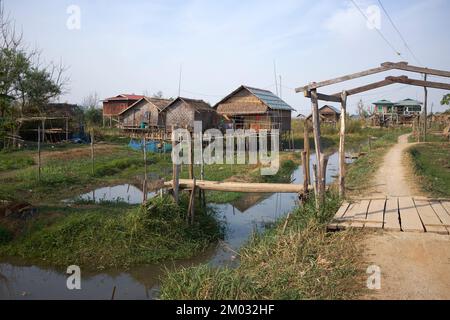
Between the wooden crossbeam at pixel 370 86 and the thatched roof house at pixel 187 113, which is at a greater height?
the thatched roof house at pixel 187 113

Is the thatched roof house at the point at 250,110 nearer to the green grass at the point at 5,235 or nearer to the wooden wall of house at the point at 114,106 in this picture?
the wooden wall of house at the point at 114,106

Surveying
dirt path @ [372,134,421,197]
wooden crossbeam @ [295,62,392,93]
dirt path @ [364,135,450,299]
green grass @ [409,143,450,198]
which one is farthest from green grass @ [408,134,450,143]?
dirt path @ [364,135,450,299]

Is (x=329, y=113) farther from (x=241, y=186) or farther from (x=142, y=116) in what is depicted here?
(x=241, y=186)

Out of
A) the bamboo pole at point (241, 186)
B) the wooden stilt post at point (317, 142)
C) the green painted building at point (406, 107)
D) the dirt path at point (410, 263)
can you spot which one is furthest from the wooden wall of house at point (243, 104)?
the green painted building at point (406, 107)

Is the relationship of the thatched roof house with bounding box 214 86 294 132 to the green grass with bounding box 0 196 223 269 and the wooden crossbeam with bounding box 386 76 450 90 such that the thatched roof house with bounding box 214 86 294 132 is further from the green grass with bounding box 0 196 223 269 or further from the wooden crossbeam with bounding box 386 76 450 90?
the green grass with bounding box 0 196 223 269

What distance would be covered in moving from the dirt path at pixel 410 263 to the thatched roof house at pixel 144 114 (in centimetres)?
2430

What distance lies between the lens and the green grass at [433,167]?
10.3 m

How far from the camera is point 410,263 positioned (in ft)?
16.8

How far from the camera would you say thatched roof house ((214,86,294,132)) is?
27594mm

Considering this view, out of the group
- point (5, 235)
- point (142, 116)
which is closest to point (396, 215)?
point (5, 235)

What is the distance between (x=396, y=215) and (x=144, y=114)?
25842 mm
